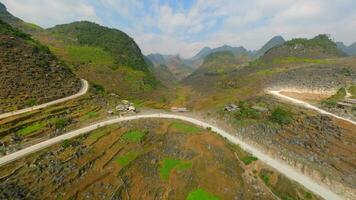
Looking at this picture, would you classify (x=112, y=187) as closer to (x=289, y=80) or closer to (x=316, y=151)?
(x=316, y=151)

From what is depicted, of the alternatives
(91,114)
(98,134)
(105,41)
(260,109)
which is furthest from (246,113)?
(105,41)

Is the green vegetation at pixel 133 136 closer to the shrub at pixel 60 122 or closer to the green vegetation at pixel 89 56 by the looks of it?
the shrub at pixel 60 122

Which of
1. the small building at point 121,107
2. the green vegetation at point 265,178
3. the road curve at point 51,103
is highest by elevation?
the road curve at point 51,103

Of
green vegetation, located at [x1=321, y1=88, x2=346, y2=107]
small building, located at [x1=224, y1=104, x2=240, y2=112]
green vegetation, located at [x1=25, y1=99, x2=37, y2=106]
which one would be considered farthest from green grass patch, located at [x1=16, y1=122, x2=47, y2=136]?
green vegetation, located at [x1=321, y1=88, x2=346, y2=107]

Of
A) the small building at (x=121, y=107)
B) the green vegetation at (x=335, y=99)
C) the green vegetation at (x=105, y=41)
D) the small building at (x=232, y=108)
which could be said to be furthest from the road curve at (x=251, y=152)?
the green vegetation at (x=105, y=41)

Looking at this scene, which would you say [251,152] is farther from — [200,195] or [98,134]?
[98,134]
